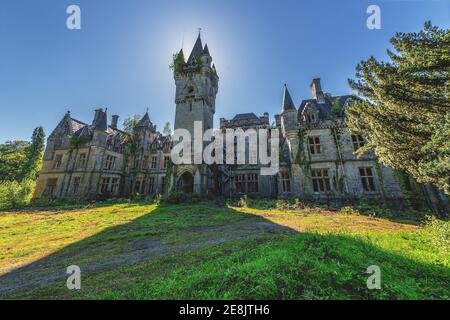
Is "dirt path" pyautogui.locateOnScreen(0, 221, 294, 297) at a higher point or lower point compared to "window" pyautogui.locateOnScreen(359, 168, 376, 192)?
lower

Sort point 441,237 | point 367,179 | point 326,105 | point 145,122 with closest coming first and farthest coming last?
point 441,237 → point 367,179 → point 326,105 → point 145,122

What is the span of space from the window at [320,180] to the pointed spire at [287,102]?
22.2ft

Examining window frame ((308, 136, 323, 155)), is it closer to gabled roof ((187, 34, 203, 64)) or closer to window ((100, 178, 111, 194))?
gabled roof ((187, 34, 203, 64))

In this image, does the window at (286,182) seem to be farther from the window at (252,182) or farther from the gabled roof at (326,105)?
the gabled roof at (326,105)

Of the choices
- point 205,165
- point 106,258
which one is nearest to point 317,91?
point 205,165

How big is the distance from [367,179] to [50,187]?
123 ft

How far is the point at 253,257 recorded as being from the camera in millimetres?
4551

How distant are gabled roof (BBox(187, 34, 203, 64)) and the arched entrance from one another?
15449 mm

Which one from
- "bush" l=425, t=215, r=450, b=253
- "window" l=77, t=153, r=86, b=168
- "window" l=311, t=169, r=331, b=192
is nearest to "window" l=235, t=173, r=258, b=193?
"window" l=311, t=169, r=331, b=192

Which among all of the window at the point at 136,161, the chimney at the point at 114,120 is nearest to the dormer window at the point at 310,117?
the window at the point at 136,161

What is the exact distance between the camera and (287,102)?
19.6 metres

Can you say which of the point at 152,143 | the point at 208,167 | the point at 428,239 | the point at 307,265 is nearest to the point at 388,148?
the point at 428,239

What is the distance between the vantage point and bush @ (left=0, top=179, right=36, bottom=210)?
19531 mm

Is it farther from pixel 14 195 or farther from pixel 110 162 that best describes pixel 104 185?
pixel 14 195
